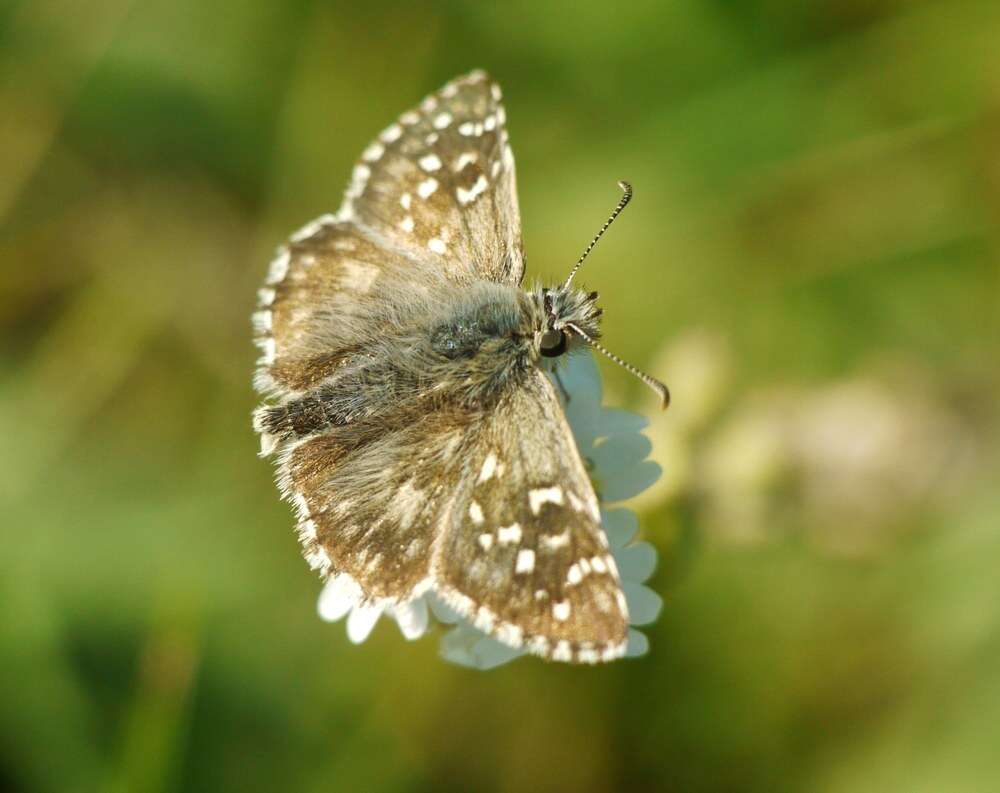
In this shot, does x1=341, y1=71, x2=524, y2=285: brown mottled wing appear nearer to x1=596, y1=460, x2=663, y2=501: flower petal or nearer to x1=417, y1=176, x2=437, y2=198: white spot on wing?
x1=417, y1=176, x2=437, y2=198: white spot on wing

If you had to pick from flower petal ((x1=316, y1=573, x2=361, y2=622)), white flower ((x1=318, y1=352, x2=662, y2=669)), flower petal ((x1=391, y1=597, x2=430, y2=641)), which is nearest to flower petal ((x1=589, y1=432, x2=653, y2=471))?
white flower ((x1=318, y1=352, x2=662, y2=669))

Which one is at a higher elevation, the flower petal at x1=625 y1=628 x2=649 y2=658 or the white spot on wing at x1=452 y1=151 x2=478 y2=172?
the white spot on wing at x1=452 y1=151 x2=478 y2=172

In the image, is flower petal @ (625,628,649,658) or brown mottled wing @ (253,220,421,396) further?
brown mottled wing @ (253,220,421,396)

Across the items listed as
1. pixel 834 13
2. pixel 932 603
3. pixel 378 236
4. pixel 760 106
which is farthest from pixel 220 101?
pixel 932 603

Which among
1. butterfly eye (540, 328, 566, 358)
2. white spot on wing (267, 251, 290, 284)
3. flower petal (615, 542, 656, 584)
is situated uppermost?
white spot on wing (267, 251, 290, 284)

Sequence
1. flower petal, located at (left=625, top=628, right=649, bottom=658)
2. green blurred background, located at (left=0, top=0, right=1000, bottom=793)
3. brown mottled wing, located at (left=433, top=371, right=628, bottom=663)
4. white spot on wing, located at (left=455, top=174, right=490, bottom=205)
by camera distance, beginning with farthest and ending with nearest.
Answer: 1. green blurred background, located at (left=0, top=0, right=1000, bottom=793)
2. white spot on wing, located at (left=455, top=174, right=490, bottom=205)
3. flower petal, located at (left=625, top=628, right=649, bottom=658)
4. brown mottled wing, located at (left=433, top=371, right=628, bottom=663)

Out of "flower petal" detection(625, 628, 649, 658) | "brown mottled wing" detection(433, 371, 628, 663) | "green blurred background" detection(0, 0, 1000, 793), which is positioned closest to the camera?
"brown mottled wing" detection(433, 371, 628, 663)

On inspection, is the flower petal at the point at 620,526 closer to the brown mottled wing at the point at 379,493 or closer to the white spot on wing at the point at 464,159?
the brown mottled wing at the point at 379,493
